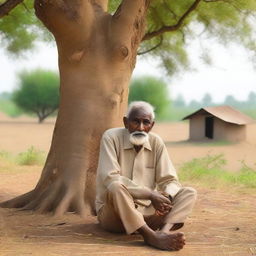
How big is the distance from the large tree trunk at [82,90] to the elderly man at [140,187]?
5.48 ft

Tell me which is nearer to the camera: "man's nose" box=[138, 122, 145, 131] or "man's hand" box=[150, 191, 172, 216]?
"man's hand" box=[150, 191, 172, 216]

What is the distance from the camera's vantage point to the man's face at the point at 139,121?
495 cm

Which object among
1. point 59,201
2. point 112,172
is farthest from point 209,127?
point 112,172

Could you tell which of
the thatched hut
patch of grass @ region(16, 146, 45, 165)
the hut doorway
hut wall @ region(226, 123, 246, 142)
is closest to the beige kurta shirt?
patch of grass @ region(16, 146, 45, 165)

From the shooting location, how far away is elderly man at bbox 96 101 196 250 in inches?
188

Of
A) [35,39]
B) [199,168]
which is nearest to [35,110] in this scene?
[35,39]

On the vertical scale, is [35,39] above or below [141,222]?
above

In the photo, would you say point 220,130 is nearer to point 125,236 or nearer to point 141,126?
point 125,236

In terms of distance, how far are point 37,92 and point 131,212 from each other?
129ft

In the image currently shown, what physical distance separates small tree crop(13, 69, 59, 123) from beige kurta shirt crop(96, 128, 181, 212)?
38174 mm

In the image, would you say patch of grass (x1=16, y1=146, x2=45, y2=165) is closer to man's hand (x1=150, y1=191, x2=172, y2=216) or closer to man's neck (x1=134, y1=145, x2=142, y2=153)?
man's neck (x1=134, y1=145, x2=142, y2=153)

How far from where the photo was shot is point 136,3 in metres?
7.31

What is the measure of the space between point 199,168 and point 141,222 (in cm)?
767

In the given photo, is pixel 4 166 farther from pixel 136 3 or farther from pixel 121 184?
pixel 121 184
